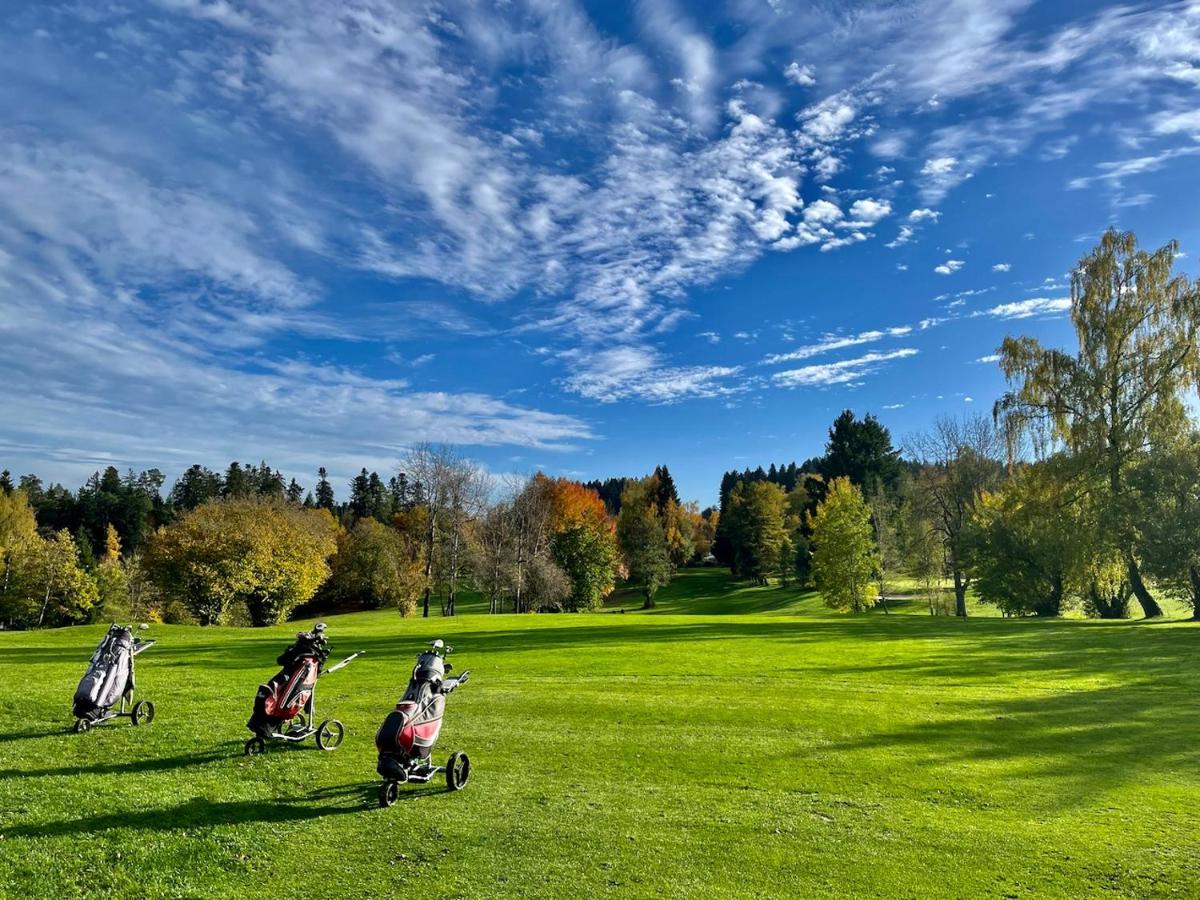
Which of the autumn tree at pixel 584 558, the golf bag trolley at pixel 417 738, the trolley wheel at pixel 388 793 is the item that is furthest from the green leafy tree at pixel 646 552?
the trolley wheel at pixel 388 793

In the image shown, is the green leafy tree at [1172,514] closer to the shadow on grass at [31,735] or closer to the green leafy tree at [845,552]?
the green leafy tree at [845,552]

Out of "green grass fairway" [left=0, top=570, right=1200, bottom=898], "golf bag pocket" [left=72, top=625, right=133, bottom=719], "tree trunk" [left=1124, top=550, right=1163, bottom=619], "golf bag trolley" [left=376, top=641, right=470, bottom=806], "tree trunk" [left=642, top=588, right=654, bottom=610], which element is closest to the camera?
"green grass fairway" [left=0, top=570, right=1200, bottom=898]

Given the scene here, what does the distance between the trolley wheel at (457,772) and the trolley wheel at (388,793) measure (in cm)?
73

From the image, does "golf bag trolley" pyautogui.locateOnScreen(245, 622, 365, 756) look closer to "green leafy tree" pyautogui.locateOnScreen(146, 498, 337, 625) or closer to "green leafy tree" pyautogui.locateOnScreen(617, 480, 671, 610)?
"green leafy tree" pyautogui.locateOnScreen(146, 498, 337, 625)

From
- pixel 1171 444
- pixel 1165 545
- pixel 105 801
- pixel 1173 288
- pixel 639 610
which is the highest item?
pixel 1173 288

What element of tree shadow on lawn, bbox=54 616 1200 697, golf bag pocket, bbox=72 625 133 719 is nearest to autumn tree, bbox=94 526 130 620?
tree shadow on lawn, bbox=54 616 1200 697

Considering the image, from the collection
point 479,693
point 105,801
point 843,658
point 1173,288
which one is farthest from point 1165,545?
point 105,801

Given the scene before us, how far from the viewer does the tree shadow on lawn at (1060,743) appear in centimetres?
992

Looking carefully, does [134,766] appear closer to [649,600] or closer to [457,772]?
[457,772]

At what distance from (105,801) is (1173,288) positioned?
46381 mm

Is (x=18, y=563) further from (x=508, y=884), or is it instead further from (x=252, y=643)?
(x=508, y=884)

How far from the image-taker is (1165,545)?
30.3m

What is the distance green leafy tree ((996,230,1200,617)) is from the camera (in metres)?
33.8

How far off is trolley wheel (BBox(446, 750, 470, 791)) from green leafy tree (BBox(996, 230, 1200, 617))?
118 ft
